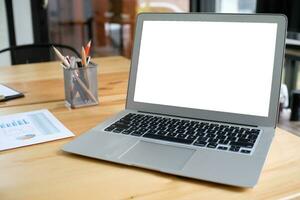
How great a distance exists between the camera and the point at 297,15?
1628 mm

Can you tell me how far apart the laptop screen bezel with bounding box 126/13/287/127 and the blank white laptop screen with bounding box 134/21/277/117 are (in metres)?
0.01

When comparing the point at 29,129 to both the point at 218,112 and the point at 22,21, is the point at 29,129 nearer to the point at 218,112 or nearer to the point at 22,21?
the point at 218,112

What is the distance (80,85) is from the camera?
1.17 meters

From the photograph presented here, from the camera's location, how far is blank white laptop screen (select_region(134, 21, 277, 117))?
35.6 inches

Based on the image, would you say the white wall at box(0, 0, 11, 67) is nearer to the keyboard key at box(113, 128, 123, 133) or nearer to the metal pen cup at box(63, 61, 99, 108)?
the metal pen cup at box(63, 61, 99, 108)

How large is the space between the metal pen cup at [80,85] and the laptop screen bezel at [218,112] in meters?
0.17

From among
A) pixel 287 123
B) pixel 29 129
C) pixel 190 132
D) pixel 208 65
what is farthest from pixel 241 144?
pixel 287 123

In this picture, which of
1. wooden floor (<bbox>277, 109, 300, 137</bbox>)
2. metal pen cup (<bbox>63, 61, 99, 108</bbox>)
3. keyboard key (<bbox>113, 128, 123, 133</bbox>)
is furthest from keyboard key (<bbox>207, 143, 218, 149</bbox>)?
wooden floor (<bbox>277, 109, 300, 137</bbox>)

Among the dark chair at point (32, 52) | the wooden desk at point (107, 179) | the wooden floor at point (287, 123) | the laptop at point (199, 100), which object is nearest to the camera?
the wooden desk at point (107, 179)

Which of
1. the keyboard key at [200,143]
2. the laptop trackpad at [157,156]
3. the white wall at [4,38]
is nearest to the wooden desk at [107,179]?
the laptop trackpad at [157,156]

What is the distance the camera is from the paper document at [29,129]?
90 centimetres

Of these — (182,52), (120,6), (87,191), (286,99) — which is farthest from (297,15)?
(120,6)

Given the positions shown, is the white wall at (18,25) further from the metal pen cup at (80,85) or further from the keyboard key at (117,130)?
the keyboard key at (117,130)

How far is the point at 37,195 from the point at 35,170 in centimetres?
10
